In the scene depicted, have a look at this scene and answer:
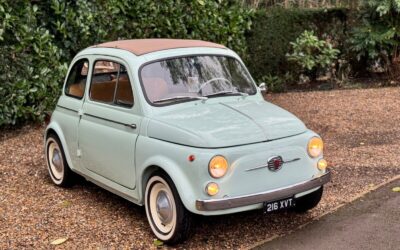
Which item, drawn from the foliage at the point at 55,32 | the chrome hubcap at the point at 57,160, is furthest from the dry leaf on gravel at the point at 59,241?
the foliage at the point at 55,32

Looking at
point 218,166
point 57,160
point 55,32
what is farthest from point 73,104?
point 55,32

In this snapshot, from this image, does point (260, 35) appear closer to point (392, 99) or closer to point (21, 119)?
point (392, 99)

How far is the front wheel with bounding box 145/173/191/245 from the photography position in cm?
458

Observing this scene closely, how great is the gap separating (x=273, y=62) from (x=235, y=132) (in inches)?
324

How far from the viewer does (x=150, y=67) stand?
5363mm

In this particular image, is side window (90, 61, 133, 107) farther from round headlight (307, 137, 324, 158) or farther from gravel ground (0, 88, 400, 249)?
round headlight (307, 137, 324, 158)

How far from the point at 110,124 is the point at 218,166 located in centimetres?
149

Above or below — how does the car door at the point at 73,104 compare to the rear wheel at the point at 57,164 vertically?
above

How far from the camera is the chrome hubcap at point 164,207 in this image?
4.72m

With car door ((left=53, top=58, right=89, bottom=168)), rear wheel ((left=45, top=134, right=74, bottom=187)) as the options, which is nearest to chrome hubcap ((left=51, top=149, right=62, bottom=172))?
rear wheel ((left=45, top=134, right=74, bottom=187))

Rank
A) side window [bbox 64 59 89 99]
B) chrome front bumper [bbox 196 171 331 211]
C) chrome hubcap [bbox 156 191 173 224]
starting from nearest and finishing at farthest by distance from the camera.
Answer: chrome front bumper [bbox 196 171 331 211]
chrome hubcap [bbox 156 191 173 224]
side window [bbox 64 59 89 99]

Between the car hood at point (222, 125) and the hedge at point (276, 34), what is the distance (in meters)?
7.48

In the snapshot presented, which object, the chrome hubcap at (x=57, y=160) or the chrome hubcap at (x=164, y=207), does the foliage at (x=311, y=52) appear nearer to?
the chrome hubcap at (x=57, y=160)

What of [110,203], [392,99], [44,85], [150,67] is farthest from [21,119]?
[392,99]
